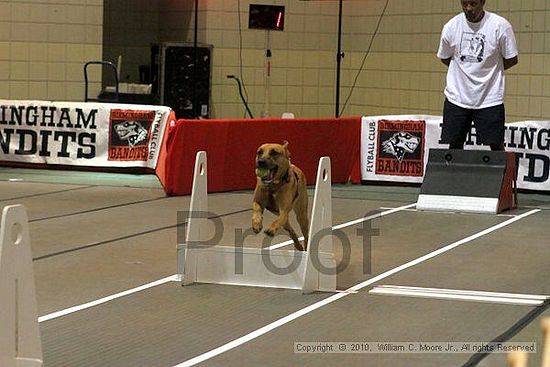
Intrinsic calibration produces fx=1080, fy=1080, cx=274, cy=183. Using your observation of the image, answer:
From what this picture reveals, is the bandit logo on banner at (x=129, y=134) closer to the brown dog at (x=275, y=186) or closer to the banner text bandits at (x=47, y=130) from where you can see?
the banner text bandits at (x=47, y=130)

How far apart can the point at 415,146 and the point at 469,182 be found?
7.40ft

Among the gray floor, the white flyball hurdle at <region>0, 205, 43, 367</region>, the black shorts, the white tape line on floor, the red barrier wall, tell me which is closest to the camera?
the white flyball hurdle at <region>0, 205, 43, 367</region>

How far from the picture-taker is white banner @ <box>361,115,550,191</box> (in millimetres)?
12062

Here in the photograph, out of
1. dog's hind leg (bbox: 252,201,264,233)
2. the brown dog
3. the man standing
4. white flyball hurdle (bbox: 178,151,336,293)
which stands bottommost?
white flyball hurdle (bbox: 178,151,336,293)

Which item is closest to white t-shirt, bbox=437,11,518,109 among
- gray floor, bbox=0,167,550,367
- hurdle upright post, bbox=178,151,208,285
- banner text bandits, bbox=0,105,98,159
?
gray floor, bbox=0,167,550,367

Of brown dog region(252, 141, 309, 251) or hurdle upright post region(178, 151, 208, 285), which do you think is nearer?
brown dog region(252, 141, 309, 251)

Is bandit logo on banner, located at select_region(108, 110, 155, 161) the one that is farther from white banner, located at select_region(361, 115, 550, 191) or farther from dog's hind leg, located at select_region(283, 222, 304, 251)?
dog's hind leg, located at select_region(283, 222, 304, 251)

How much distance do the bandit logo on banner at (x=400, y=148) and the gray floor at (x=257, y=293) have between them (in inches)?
74.5

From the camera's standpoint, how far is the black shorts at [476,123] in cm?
1062

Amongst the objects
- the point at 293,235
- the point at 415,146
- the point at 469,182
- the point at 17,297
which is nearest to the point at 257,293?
the point at 293,235

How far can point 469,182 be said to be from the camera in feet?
34.4

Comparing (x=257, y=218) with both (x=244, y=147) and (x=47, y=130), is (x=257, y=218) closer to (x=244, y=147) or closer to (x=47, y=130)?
(x=244, y=147)

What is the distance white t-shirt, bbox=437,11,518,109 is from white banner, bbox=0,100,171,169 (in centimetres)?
382

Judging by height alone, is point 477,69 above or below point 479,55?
below
